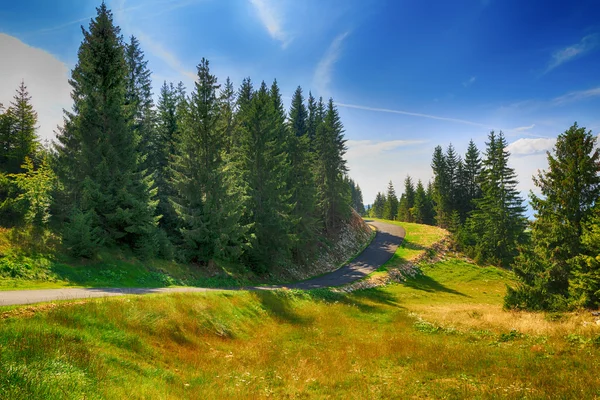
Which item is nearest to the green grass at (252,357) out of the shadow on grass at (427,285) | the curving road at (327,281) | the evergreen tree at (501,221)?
the curving road at (327,281)

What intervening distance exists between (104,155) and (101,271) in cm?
882

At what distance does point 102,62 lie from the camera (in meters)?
21.8

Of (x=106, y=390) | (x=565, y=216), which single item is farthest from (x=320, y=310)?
(x=565, y=216)

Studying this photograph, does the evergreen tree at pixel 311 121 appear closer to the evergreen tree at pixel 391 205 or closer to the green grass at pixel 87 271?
the green grass at pixel 87 271

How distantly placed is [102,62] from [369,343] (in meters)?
26.8

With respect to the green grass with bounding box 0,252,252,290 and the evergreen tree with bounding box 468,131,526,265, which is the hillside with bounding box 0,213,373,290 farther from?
the evergreen tree with bounding box 468,131,526,265

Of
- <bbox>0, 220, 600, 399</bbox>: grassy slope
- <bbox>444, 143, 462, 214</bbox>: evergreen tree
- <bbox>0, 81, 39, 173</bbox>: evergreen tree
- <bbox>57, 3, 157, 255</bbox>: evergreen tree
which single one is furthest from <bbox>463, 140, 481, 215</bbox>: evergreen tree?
<bbox>0, 81, 39, 173</bbox>: evergreen tree

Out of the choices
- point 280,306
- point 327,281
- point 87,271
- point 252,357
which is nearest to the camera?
point 252,357

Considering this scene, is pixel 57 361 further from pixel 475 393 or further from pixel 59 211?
pixel 59 211

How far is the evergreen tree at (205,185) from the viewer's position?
24.3 metres

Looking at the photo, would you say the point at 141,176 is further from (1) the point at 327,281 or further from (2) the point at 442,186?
(2) the point at 442,186

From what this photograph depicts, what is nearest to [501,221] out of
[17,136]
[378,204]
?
[17,136]

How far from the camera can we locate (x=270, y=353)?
11.6 m

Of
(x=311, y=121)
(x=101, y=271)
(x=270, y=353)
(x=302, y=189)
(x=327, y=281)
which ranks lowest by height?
(x=327, y=281)
